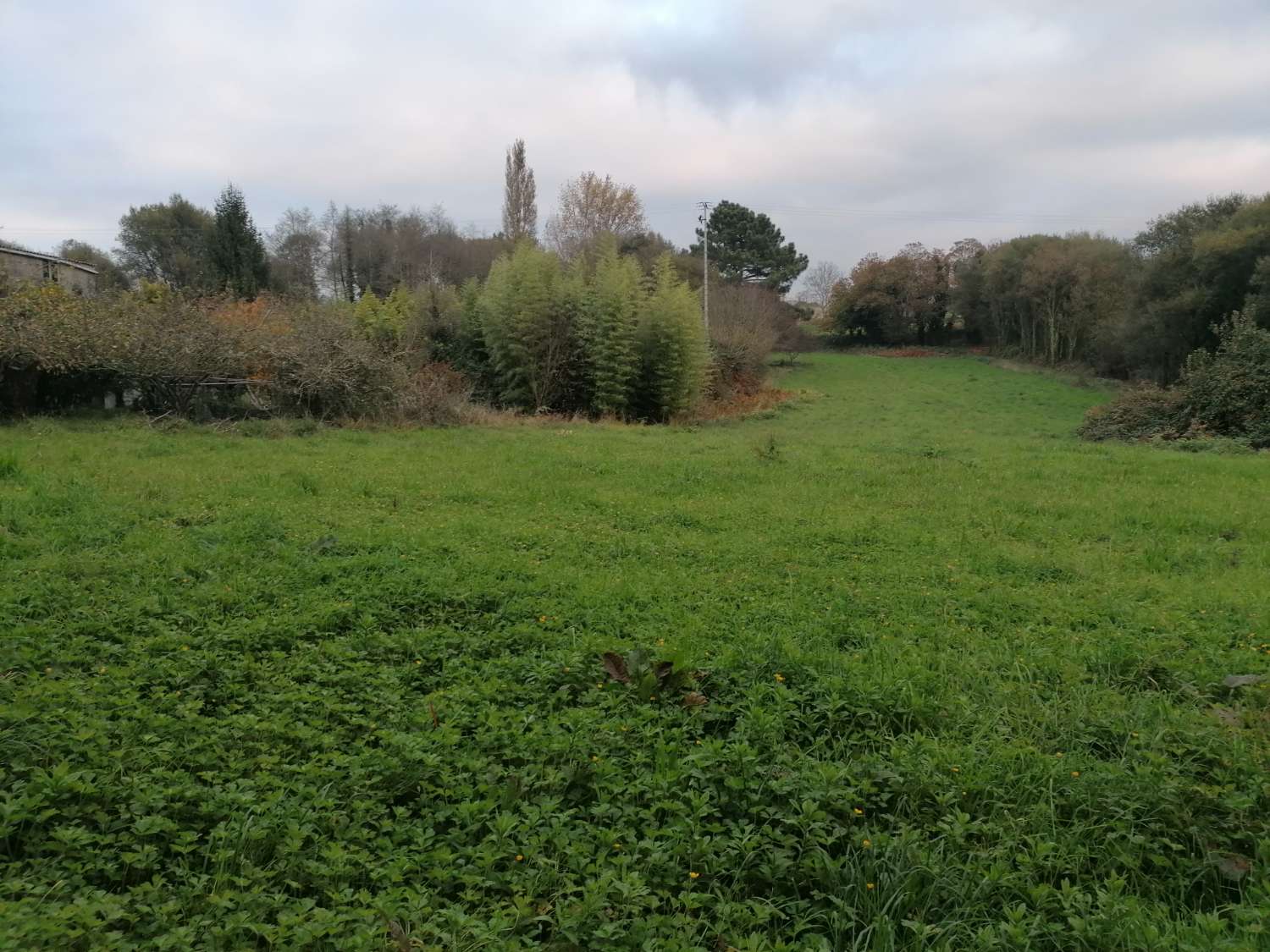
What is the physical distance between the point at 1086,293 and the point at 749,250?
19028mm

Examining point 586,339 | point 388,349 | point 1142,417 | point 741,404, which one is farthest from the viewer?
point 741,404

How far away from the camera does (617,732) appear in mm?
3199

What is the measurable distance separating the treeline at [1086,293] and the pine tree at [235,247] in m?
32.5

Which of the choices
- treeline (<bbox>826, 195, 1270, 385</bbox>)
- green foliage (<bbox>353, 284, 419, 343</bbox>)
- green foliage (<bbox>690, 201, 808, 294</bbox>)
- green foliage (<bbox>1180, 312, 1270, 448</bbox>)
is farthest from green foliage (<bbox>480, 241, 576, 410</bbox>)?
green foliage (<bbox>690, 201, 808, 294</bbox>)

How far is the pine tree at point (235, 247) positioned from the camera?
30672 mm

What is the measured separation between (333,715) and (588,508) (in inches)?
168

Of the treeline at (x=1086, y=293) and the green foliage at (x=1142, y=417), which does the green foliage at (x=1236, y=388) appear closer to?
the green foliage at (x=1142, y=417)

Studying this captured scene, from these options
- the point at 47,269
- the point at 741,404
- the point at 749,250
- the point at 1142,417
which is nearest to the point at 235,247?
the point at 47,269

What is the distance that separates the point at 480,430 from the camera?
14.1 meters

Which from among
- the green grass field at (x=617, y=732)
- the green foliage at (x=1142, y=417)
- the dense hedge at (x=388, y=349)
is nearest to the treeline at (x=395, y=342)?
the dense hedge at (x=388, y=349)

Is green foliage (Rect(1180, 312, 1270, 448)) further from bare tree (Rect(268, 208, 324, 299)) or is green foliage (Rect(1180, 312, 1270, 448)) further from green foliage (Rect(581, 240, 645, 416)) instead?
bare tree (Rect(268, 208, 324, 299))

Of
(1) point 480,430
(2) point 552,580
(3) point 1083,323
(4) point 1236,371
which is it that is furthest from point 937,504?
(3) point 1083,323

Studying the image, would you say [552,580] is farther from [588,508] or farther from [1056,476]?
[1056,476]

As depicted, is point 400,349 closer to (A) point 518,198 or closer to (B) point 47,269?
(B) point 47,269
